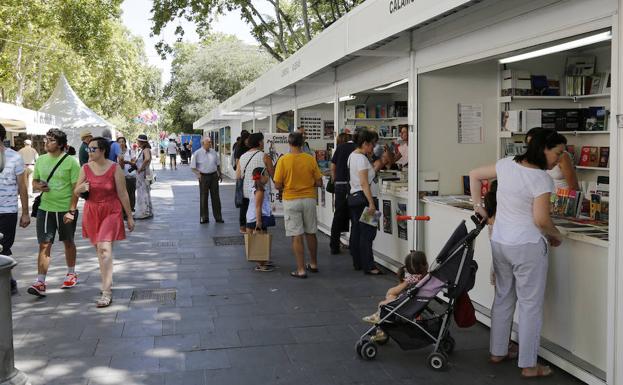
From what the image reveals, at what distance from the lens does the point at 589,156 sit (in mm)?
7711

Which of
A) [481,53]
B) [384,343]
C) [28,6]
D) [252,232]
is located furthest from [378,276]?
[28,6]

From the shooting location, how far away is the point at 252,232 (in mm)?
8492

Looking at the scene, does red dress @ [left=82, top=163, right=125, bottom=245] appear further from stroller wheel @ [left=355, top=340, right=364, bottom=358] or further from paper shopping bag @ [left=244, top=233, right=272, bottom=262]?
stroller wheel @ [left=355, top=340, right=364, bottom=358]

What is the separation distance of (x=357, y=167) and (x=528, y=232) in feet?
11.3

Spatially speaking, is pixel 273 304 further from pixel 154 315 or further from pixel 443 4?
pixel 443 4

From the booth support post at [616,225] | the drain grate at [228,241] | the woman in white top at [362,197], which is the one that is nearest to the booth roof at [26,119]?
the drain grate at [228,241]

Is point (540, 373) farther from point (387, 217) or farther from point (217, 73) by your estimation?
point (217, 73)

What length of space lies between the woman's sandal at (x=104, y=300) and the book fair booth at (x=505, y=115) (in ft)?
10.9

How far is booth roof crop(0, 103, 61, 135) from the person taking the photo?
17.2 metres

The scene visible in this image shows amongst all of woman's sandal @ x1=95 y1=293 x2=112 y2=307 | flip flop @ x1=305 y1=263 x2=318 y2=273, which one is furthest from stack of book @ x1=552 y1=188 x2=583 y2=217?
woman's sandal @ x1=95 y1=293 x2=112 y2=307

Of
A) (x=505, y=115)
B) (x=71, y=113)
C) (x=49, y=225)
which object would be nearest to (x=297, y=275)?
(x=49, y=225)

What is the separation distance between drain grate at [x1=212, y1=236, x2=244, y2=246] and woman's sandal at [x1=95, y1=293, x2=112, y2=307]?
12.3 ft

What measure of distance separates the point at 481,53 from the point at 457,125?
5.51 feet

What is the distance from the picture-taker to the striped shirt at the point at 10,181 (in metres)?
6.51
